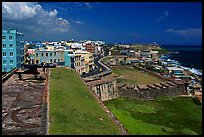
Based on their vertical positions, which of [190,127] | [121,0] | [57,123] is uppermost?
[121,0]

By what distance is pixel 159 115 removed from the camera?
67.8ft

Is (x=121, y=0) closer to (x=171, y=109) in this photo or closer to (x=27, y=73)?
(x=27, y=73)

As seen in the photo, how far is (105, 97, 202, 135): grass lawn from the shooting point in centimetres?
1688

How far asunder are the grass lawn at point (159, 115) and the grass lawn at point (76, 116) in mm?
4125

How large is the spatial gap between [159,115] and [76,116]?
1191 centimetres

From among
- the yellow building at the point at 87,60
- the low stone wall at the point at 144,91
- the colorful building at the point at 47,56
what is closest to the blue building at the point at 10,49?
the colorful building at the point at 47,56

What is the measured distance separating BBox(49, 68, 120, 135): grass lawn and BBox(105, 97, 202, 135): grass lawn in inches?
162

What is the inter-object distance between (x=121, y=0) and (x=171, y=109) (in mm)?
20018

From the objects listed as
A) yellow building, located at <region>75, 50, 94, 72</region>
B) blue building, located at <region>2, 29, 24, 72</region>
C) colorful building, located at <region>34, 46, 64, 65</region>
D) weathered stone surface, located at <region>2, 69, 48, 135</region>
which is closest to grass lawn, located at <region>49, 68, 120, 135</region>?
weathered stone surface, located at <region>2, 69, 48, 135</region>

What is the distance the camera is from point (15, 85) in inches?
548

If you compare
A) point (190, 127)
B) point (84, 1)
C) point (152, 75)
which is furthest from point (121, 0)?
point (152, 75)

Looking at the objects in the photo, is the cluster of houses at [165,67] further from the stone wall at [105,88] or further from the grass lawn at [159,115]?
the stone wall at [105,88]

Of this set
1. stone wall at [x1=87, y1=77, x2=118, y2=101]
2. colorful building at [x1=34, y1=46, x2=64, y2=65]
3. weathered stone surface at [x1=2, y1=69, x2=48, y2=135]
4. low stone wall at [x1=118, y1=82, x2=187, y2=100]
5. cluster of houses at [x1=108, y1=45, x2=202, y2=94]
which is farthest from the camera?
colorful building at [x1=34, y1=46, x2=64, y2=65]

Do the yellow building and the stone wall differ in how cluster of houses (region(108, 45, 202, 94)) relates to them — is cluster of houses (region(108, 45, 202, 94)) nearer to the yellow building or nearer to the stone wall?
the yellow building
